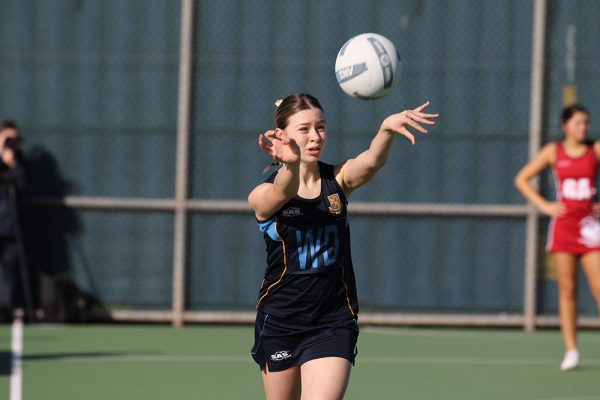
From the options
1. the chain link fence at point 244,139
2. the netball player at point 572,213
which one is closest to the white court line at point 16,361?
the chain link fence at point 244,139

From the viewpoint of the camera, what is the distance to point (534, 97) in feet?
44.2

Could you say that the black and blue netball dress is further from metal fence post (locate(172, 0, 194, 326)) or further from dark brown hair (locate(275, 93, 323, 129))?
metal fence post (locate(172, 0, 194, 326))

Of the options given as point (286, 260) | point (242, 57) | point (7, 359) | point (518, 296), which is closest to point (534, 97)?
point (518, 296)

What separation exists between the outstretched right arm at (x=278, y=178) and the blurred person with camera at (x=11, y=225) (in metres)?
7.96

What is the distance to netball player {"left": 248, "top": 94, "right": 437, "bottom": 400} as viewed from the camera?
566cm

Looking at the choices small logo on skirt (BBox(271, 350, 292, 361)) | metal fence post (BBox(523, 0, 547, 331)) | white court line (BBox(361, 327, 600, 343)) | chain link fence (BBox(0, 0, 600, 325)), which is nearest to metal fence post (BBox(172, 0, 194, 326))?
chain link fence (BBox(0, 0, 600, 325))

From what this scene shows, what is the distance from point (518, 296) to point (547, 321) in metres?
0.42

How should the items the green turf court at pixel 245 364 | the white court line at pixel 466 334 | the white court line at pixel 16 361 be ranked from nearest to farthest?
the white court line at pixel 16 361
the green turf court at pixel 245 364
the white court line at pixel 466 334

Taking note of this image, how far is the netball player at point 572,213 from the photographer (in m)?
10.2

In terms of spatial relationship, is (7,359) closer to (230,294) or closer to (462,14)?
(230,294)

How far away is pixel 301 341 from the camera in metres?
5.79

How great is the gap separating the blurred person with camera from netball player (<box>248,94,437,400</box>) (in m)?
7.78

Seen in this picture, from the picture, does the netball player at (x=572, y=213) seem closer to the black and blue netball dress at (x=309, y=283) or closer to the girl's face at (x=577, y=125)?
the girl's face at (x=577, y=125)

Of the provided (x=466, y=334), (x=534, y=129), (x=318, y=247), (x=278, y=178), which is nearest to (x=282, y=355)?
(x=318, y=247)
